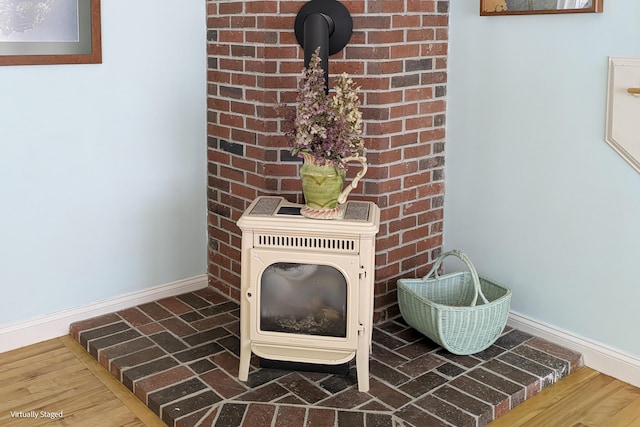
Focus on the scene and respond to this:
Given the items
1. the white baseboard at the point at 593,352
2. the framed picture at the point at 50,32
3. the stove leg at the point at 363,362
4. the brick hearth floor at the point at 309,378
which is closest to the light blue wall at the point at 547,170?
the white baseboard at the point at 593,352

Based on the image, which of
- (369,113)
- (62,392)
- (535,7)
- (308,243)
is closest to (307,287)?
(308,243)

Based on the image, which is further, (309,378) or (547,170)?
(547,170)

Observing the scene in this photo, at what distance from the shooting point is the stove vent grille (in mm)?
2408

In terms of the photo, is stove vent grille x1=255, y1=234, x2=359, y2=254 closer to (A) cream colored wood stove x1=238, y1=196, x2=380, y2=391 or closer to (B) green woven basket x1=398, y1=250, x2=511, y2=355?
(A) cream colored wood stove x1=238, y1=196, x2=380, y2=391

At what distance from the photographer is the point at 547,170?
9.14 ft

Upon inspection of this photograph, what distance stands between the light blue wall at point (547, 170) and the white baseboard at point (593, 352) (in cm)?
3

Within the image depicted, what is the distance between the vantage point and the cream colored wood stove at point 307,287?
2406 mm

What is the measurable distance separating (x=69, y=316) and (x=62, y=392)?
0.52 m

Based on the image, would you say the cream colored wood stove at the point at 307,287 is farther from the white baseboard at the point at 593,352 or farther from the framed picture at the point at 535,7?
the framed picture at the point at 535,7

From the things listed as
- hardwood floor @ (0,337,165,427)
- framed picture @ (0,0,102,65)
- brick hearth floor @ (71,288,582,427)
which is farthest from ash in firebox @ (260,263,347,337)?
framed picture @ (0,0,102,65)

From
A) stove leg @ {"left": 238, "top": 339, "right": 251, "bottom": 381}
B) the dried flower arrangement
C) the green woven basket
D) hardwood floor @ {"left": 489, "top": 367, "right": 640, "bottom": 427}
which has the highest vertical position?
the dried flower arrangement

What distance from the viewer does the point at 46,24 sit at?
274cm

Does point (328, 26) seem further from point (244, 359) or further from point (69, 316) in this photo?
point (69, 316)

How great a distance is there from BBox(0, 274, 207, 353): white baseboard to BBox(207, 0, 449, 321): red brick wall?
282 mm
